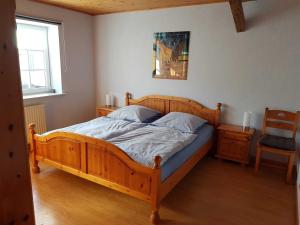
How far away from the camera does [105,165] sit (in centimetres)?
242

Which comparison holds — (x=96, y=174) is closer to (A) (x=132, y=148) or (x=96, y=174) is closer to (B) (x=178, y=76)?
(A) (x=132, y=148)

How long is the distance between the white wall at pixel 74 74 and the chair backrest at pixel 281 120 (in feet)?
10.5

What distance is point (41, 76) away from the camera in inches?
158

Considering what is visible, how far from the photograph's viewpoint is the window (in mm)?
3650

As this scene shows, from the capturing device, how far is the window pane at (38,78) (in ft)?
12.6

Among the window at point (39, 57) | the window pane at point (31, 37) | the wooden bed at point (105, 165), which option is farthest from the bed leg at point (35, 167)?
the window pane at point (31, 37)

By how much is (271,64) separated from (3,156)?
128 inches

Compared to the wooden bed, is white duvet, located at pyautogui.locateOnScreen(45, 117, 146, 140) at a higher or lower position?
higher

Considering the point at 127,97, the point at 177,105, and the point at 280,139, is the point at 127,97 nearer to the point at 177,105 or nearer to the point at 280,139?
the point at 177,105

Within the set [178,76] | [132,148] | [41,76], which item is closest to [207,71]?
[178,76]

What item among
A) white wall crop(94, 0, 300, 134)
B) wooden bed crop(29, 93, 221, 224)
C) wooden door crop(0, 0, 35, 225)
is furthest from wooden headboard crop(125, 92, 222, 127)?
wooden door crop(0, 0, 35, 225)

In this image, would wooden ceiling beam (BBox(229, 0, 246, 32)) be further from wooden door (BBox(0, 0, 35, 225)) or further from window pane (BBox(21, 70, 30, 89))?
window pane (BBox(21, 70, 30, 89))

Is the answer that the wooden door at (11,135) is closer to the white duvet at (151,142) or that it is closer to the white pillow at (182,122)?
the white duvet at (151,142)

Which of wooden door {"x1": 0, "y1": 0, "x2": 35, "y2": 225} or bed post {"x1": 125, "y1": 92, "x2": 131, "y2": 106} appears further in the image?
bed post {"x1": 125, "y1": 92, "x2": 131, "y2": 106}
